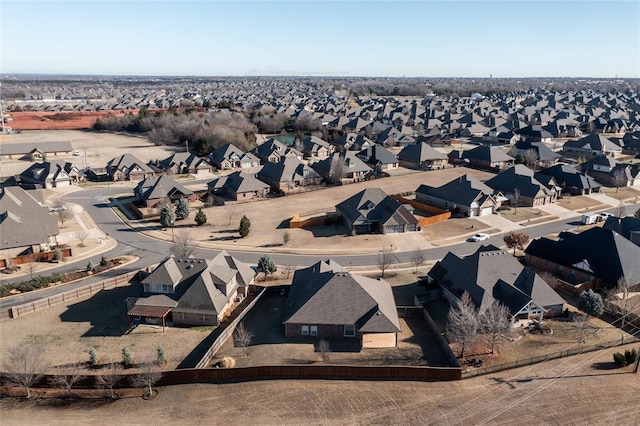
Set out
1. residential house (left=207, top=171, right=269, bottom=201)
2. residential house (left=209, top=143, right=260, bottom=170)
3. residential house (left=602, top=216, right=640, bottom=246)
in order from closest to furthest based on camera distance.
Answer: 1. residential house (left=602, top=216, right=640, bottom=246)
2. residential house (left=207, top=171, right=269, bottom=201)
3. residential house (left=209, top=143, right=260, bottom=170)

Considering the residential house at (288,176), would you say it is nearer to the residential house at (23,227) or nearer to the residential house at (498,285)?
the residential house at (23,227)

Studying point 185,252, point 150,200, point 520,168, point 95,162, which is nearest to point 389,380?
point 185,252

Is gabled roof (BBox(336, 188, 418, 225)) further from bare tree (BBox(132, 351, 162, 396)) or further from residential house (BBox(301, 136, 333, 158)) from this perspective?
residential house (BBox(301, 136, 333, 158))

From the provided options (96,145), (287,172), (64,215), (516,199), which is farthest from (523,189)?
(96,145)

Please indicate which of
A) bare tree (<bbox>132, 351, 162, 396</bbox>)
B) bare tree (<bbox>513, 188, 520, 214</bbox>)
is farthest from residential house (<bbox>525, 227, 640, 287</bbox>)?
bare tree (<bbox>132, 351, 162, 396</bbox>)

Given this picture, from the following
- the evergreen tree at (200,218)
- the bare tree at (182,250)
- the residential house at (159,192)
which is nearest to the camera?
the bare tree at (182,250)

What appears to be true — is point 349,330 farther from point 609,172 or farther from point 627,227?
point 609,172

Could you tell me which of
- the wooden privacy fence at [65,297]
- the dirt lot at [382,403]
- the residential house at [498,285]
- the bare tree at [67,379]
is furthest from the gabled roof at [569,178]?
the bare tree at [67,379]
